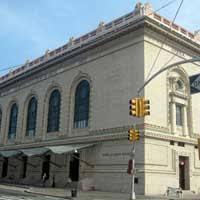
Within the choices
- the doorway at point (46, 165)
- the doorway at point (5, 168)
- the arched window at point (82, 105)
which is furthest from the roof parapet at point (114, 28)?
the doorway at point (5, 168)

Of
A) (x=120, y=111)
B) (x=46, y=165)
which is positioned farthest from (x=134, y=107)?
(x=46, y=165)

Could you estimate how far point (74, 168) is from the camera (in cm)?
4100

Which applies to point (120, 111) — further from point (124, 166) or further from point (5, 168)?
point (5, 168)

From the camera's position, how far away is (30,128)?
168 ft

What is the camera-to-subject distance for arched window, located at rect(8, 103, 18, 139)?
182 ft

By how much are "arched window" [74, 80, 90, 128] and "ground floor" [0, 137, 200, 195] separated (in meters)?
3.54

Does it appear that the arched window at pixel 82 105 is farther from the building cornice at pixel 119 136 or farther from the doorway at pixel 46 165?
the doorway at pixel 46 165

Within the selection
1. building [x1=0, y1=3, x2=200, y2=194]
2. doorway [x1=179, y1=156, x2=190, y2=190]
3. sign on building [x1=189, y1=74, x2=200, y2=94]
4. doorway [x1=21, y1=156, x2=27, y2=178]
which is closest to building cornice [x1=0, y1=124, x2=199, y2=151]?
building [x1=0, y1=3, x2=200, y2=194]

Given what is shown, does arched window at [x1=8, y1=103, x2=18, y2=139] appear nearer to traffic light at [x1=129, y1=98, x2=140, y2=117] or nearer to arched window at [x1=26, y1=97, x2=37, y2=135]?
arched window at [x1=26, y1=97, x2=37, y2=135]

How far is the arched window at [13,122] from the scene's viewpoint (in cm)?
5547

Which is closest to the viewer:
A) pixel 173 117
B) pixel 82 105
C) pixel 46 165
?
pixel 173 117

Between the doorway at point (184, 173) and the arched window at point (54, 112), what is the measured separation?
16.0m

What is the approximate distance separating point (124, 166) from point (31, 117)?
21.3 meters

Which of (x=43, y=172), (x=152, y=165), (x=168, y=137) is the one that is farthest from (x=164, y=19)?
(x=43, y=172)
